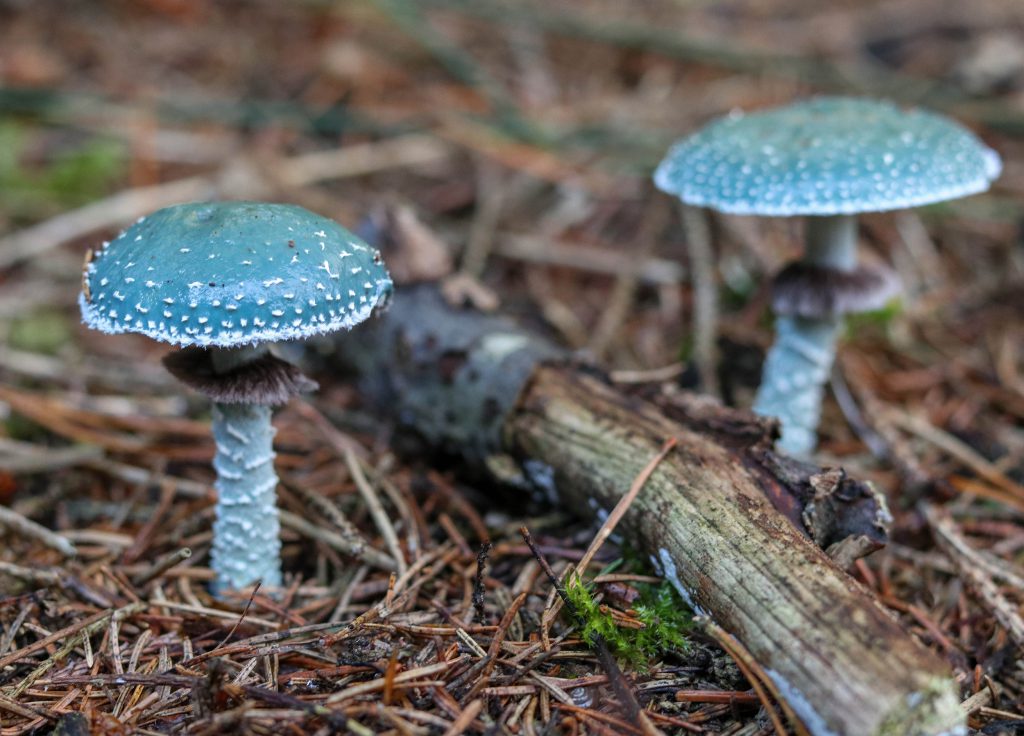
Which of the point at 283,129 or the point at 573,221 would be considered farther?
the point at 283,129

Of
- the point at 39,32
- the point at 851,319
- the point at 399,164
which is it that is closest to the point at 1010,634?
the point at 851,319

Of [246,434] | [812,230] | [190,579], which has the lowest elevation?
[190,579]

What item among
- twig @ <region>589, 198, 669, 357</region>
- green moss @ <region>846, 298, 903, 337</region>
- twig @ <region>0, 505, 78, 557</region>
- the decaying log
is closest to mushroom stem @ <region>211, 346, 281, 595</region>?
twig @ <region>0, 505, 78, 557</region>

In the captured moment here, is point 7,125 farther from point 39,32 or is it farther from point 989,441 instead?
point 989,441

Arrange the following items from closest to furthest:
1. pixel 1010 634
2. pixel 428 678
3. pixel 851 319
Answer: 1. pixel 428 678
2. pixel 1010 634
3. pixel 851 319

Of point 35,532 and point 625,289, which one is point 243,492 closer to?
point 35,532

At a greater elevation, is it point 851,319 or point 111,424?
point 851,319

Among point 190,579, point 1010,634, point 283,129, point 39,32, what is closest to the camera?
point 1010,634

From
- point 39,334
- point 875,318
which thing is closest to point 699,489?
point 875,318
